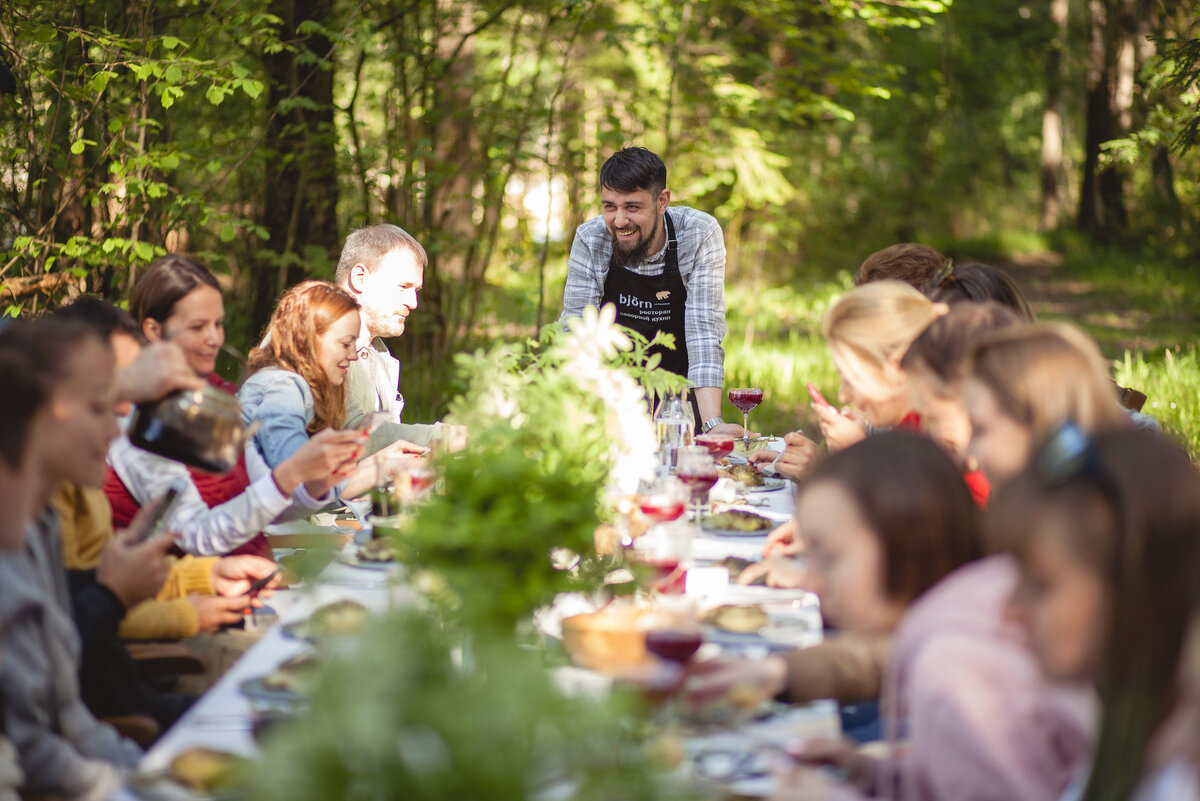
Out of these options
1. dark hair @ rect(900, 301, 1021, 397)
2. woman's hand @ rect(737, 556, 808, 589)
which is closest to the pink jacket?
dark hair @ rect(900, 301, 1021, 397)

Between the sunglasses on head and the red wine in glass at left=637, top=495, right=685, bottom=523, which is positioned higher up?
the sunglasses on head

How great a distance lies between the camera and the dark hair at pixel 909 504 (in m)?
1.70

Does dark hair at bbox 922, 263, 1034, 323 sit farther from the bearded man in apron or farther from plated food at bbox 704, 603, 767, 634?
the bearded man in apron

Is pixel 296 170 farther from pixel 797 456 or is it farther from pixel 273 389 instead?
pixel 797 456

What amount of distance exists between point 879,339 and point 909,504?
1.07m

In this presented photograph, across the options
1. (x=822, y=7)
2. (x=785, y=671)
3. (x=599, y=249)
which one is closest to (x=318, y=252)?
(x=599, y=249)

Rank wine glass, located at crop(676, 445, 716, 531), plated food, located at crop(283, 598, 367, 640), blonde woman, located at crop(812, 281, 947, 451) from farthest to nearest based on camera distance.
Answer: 1. wine glass, located at crop(676, 445, 716, 531)
2. blonde woman, located at crop(812, 281, 947, 451)
3. plated food, located at crop(283, 598, 367, 640)

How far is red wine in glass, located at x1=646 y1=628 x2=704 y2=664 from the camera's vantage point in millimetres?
1769

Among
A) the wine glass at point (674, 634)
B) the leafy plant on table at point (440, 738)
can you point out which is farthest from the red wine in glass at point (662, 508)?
the leafy plant on table at point (440, 738)

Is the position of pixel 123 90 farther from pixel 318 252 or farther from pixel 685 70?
pixel 685 70

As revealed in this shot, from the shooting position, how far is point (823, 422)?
10.1ft

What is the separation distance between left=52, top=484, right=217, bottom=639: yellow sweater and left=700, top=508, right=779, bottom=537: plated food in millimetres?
1297

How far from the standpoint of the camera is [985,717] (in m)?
1.44

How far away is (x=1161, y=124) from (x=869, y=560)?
239 inches
